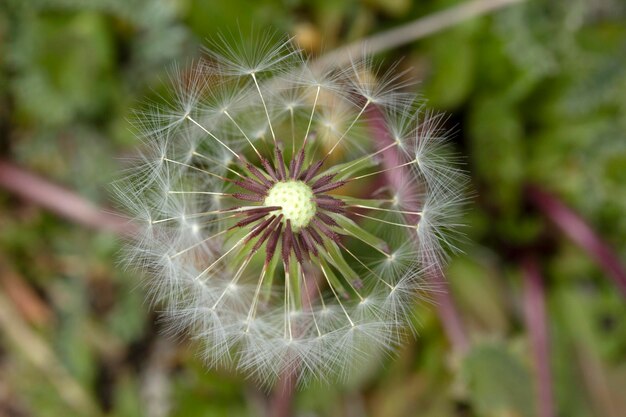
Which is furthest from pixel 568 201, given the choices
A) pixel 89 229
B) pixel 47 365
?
pixel 47 365

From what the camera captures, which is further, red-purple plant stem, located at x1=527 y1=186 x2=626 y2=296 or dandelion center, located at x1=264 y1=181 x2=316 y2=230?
red-purple plant stem, located at x1=527 y1=186 x2=626 y2=296

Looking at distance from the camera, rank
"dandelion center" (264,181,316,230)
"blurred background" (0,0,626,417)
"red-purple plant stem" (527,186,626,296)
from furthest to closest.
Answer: "blurred background" (0,0,626,417) → "red-purple plant stem" (527,186,626,296) → "dandelion center" (264,181,316,230)

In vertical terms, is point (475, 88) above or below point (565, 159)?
above

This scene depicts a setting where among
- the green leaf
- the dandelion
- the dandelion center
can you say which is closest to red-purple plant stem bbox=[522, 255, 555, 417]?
the green leaf

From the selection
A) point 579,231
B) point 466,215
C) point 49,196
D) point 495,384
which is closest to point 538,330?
point 495,384

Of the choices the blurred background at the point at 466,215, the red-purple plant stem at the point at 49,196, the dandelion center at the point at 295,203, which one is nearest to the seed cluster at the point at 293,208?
the dandelion center at the point at 295,203

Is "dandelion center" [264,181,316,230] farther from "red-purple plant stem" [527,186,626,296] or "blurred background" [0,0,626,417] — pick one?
"red-purple plant stem" [527,186,626,296]

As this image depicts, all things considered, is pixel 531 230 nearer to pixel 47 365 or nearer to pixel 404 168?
pixel 404 168
